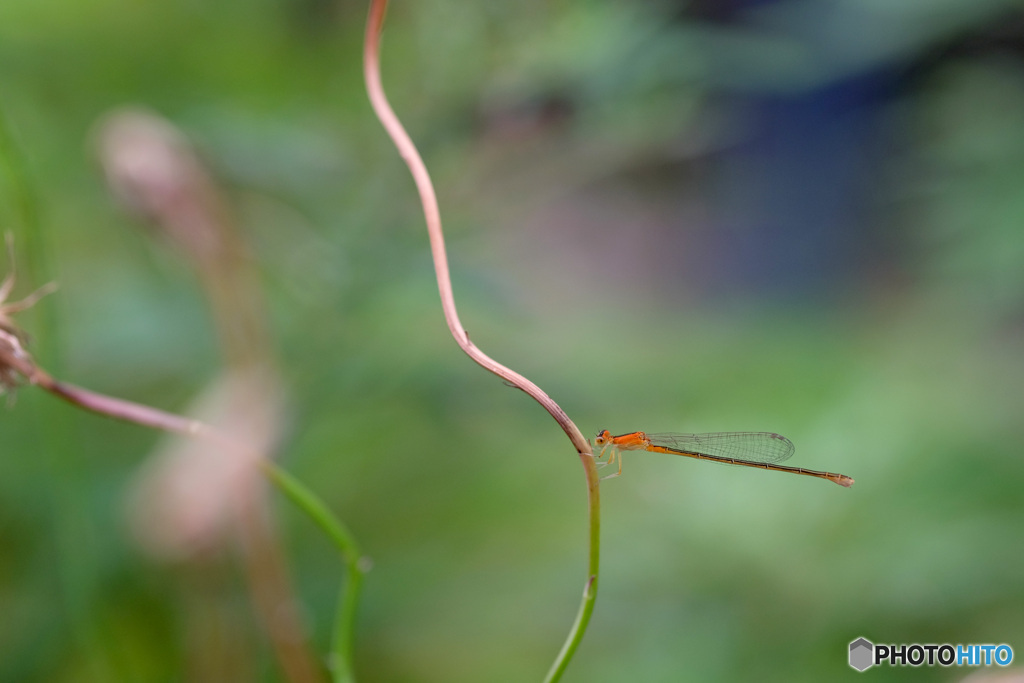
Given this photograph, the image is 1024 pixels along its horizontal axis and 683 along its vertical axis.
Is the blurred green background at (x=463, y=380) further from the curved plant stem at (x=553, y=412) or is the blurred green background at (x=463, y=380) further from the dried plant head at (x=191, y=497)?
the curved plant stem at (x=553, y=412)

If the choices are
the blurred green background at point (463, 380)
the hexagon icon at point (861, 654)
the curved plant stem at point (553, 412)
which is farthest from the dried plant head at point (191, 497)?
the hexagon icon at point (861, 654)

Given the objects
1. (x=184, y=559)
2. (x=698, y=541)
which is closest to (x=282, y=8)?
(x=184, y=559)

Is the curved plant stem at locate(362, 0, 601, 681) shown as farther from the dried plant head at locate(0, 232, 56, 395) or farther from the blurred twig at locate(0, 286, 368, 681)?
the dried plant head at locate(0, 232, 56, 395)

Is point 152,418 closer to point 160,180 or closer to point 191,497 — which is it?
point 191,497

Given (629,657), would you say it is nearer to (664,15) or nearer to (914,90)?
(664,15)

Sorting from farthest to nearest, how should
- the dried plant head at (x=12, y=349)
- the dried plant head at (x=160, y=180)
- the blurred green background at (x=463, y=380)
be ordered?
the blurred green background at (x=463, y=380) < the dried plant head at (x=160, y=180) < the dried plant head at (x=12, y=349)

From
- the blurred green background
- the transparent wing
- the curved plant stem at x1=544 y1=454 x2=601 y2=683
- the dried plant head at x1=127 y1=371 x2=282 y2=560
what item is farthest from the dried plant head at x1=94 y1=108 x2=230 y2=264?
the curved plant stem at x1=544 y1=454 x2=601 y2=683

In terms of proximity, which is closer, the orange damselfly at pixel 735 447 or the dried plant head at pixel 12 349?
the dried plant head at pixel 12 349
